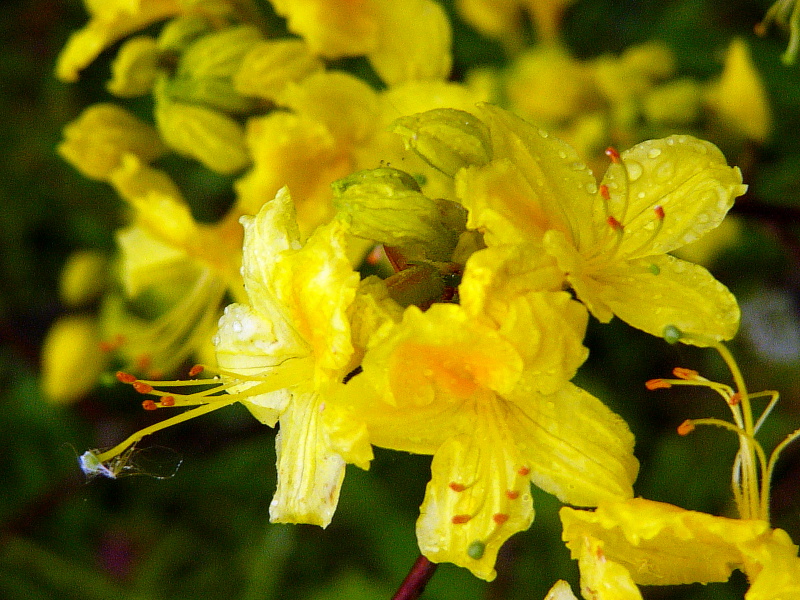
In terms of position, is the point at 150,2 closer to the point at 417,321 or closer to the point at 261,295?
the point at 261,295

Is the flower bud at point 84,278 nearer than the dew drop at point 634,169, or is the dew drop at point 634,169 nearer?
the dew drop at point 634,169

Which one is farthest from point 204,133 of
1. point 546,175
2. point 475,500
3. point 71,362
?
point 71,362

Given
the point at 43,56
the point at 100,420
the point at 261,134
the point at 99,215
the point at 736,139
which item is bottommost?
the point at 100,420

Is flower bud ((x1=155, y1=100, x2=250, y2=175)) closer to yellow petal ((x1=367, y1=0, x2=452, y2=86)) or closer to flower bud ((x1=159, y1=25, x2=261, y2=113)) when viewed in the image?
flower bud ((x1=159, y1=25, x2=261, y2=113))

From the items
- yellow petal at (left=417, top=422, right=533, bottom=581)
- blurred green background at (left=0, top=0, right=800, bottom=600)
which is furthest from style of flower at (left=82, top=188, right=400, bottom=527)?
blurred green background at (left=0, top=0, right=800, bottom=600)

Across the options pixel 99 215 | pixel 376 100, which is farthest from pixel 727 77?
pixel 99 215

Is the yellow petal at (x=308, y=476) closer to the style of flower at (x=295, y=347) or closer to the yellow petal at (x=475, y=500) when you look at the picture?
the style of flower at (x=295, y=347)

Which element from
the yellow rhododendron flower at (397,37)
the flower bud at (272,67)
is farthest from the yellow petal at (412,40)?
the flower bud at (272,67)
